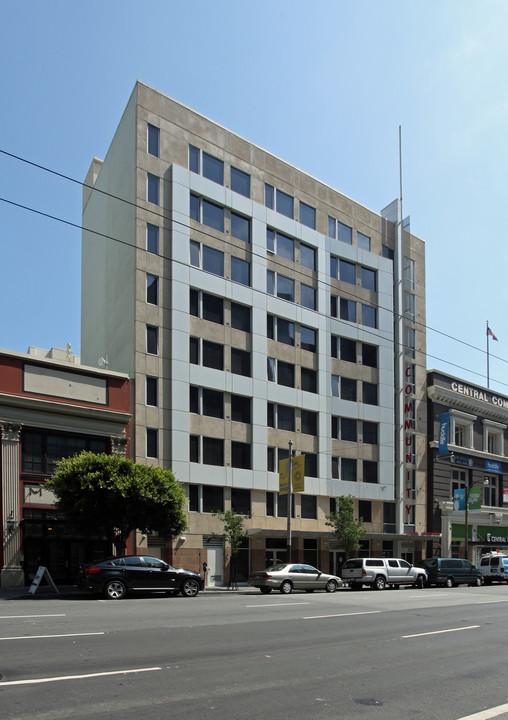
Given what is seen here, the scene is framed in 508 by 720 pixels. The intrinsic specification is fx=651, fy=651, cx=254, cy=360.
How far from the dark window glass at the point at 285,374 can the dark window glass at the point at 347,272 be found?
8.27m

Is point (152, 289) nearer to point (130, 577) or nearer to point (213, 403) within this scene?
point (213, 403)

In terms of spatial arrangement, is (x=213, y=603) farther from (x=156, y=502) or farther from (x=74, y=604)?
(x=156, y=502)

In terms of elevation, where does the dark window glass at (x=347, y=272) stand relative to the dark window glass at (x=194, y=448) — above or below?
above

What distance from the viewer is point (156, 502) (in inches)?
994

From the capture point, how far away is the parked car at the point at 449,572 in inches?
1399

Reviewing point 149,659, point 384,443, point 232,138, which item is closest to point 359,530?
point 384,443

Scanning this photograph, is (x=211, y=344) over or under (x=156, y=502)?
over

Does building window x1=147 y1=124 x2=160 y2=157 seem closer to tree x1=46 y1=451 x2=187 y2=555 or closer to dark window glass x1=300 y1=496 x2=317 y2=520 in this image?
tree x1=46 y1=451 x2=187 y2=555

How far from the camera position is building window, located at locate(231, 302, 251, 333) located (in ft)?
122

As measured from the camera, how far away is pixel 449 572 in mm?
36031

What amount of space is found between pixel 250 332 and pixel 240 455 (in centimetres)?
703

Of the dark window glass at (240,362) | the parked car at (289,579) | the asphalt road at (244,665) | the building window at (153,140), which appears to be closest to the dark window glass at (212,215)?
the building window at (153,140)

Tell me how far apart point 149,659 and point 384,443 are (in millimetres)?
35269

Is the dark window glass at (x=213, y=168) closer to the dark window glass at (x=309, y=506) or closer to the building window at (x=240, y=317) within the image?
the building window at (x=240, y=317)
